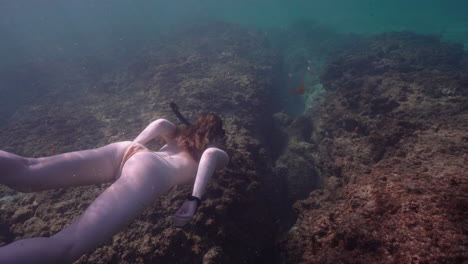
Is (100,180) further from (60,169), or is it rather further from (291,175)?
(291,175)

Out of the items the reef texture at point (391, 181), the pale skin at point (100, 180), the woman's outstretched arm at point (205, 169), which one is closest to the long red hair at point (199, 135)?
the pale skin at point (100, 180)

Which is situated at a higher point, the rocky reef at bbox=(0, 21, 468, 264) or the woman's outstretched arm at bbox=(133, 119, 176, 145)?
the woman's outstretched arm at bbox=(133, 119, 176, 145)

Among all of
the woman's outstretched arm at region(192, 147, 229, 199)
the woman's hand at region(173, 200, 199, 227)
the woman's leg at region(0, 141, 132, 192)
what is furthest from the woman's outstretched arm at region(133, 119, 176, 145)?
the woman's hand at region(173, 200, 199, 227)

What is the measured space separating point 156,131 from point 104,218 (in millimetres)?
1729

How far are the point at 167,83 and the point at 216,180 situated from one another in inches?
293

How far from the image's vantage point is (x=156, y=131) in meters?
3.75

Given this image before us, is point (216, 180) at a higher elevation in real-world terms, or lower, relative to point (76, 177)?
lower

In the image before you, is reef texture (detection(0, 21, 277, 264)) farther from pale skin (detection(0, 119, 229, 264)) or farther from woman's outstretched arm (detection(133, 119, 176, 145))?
woman's outstretched arm (detection(133, 119, 176, 145))

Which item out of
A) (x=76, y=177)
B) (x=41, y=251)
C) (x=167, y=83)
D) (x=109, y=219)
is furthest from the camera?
(x=167, y=83)

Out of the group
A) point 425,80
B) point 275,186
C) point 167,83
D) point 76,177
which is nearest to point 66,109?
point 167,83

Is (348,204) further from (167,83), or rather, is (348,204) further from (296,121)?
(167,83)

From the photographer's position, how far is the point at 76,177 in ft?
9.84

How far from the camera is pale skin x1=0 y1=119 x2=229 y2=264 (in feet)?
6.50

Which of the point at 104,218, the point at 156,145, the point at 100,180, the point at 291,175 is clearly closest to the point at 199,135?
the point at 100,180
